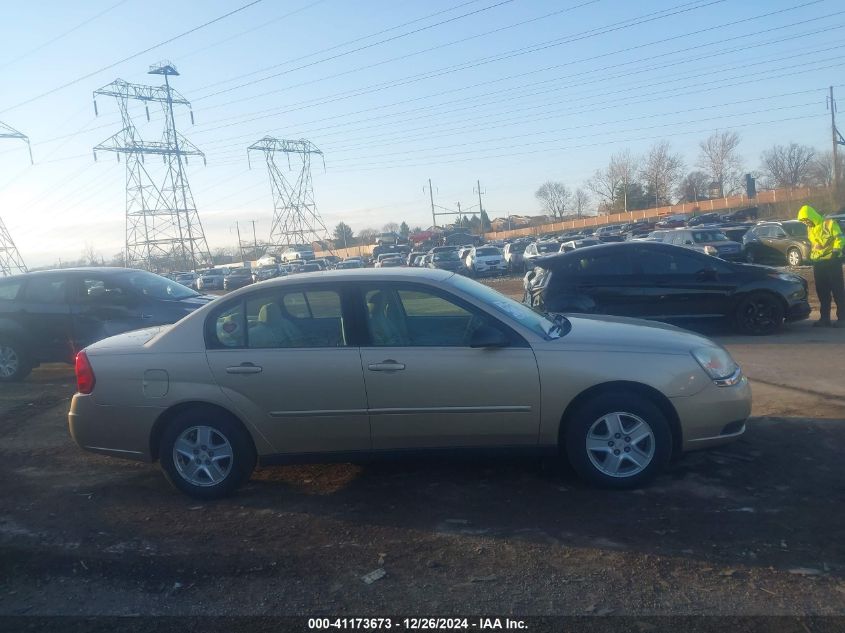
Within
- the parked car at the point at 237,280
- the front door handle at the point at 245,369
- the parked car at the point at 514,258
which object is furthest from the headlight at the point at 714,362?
the parked car at the point at 514,258

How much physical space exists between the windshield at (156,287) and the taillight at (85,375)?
17.8 feet

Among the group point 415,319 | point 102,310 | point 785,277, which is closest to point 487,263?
point 785,277

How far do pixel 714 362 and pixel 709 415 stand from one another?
396 millimetres

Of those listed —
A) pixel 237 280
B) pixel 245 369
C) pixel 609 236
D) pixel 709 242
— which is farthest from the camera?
pixel 609 236

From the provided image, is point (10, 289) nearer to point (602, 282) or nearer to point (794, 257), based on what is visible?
point (602, 282)

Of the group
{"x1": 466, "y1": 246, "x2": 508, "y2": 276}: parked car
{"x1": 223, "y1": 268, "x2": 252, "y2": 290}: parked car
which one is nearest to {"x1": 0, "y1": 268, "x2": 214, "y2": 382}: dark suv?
{"x1": 223, "y1": 268, "x2": 252, "y2": 290}: parked car

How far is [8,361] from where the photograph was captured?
10641mm

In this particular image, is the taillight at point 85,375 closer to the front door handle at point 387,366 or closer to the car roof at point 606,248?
the front door handle at point 387,366

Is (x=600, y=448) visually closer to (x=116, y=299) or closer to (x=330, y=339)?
(x=330, y=339)

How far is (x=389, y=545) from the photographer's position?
438cm

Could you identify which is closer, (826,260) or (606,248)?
(826,260)

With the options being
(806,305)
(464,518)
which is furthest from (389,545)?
(806,305)

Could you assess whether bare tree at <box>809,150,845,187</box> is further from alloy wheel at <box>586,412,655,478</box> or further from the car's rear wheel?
alloy wheel at <box>586,412,655,478</box>

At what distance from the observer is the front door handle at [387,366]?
5.06 metres
